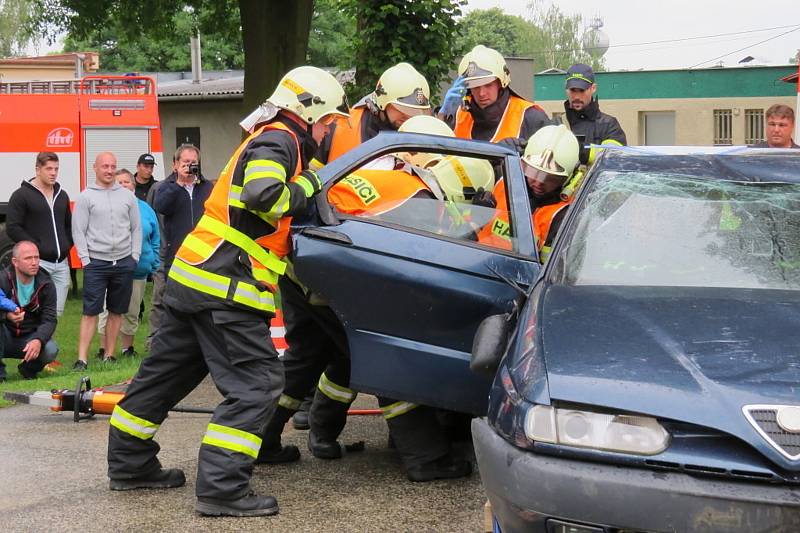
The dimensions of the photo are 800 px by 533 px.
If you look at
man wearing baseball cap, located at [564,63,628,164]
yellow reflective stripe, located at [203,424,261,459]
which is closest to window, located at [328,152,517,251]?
yellow reflective stripe, located at [203,424,261,459]

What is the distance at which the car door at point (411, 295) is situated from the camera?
4941 millimetres

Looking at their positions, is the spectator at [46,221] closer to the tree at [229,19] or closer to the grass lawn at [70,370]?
the grass lawn at [70,370]

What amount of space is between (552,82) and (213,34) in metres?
28.0

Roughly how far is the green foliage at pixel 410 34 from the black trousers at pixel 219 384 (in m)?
7.61

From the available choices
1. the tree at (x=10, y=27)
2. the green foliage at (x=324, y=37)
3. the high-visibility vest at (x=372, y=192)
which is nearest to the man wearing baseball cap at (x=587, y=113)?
the high-visibility vest at (x=372, y=192)

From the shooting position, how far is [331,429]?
6059 millimetres

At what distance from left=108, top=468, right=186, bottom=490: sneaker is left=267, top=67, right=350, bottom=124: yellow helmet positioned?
1809 millimetres

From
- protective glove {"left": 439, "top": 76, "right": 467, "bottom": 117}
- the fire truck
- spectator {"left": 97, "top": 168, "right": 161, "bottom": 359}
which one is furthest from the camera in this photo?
the fire truck

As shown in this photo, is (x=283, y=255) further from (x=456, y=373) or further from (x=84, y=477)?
(x=84, y=477)

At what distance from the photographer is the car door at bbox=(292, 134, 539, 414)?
4941mm

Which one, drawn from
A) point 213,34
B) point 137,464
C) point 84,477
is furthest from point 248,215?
point 213,34

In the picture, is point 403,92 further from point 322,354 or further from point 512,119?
point 322,354

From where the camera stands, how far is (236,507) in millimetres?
4957

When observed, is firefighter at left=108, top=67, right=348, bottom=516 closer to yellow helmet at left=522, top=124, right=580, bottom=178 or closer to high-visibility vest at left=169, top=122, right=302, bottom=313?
high-visibility vest at left=169, top=122, right=302, bottom=313
